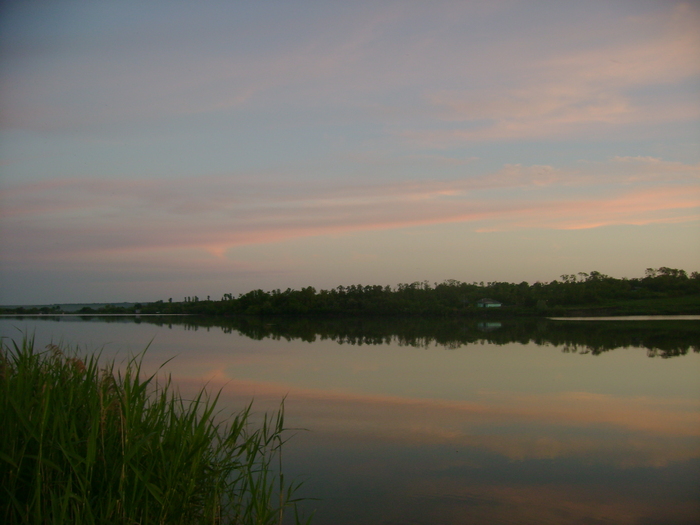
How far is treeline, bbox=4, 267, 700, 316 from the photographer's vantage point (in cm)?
3856

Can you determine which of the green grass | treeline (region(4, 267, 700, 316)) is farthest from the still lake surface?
treeline (region(4, 267, 700, 316))

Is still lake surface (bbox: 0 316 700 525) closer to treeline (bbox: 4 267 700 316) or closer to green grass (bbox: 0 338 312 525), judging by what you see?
green grass (bbox: 0 338 312 525)

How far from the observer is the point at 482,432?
6965 mm

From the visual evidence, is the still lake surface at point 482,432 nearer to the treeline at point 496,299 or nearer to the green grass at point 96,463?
the green grass at point 96,463

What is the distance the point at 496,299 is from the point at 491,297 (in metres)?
0.86

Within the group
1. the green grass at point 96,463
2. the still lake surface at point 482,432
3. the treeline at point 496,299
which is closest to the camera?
the green grass at point 96,463

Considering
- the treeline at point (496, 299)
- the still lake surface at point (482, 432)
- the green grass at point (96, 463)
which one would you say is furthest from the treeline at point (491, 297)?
the green grass at point (96, 463)

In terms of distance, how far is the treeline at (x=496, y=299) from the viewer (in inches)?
1518

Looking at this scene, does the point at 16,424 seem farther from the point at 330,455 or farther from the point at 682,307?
the point at 682,307

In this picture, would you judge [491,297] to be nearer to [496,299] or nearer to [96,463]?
[496,299]

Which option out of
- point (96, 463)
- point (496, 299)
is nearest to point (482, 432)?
point (96, 463)

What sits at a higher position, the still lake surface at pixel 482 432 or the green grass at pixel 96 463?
the green grass at pixel 96 463

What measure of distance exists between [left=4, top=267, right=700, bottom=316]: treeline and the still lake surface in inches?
1057

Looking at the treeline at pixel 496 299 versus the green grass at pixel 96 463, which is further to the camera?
the treeline at pixel 496 299
